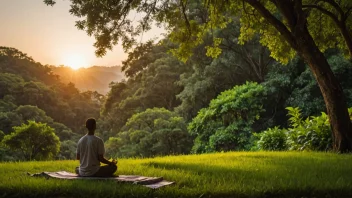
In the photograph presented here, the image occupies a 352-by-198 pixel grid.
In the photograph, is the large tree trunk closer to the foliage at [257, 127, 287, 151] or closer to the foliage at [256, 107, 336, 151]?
the foliage at [256, 107, 336, 151]

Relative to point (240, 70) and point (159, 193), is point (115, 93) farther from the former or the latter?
point (159, 193)

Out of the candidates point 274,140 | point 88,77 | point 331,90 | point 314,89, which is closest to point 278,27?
point 331,90

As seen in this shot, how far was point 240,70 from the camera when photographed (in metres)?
30.8

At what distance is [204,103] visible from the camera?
102 feet

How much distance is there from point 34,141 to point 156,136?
27.5 feet

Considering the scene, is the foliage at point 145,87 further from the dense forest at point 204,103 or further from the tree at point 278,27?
the tree at point 278,27

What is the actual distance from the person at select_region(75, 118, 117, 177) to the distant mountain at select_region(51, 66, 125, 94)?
38862mm

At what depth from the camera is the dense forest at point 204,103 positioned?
18.2 metres

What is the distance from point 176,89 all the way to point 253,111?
55.9 feet

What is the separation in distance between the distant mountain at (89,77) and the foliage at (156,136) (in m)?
17.8

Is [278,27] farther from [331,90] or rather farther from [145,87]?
[145,87]

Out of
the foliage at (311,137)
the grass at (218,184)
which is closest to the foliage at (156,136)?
the foliage at (311,137)

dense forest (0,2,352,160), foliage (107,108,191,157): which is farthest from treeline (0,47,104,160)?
foliage (107,108,191,157)

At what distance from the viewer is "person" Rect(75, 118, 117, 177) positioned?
755cm
